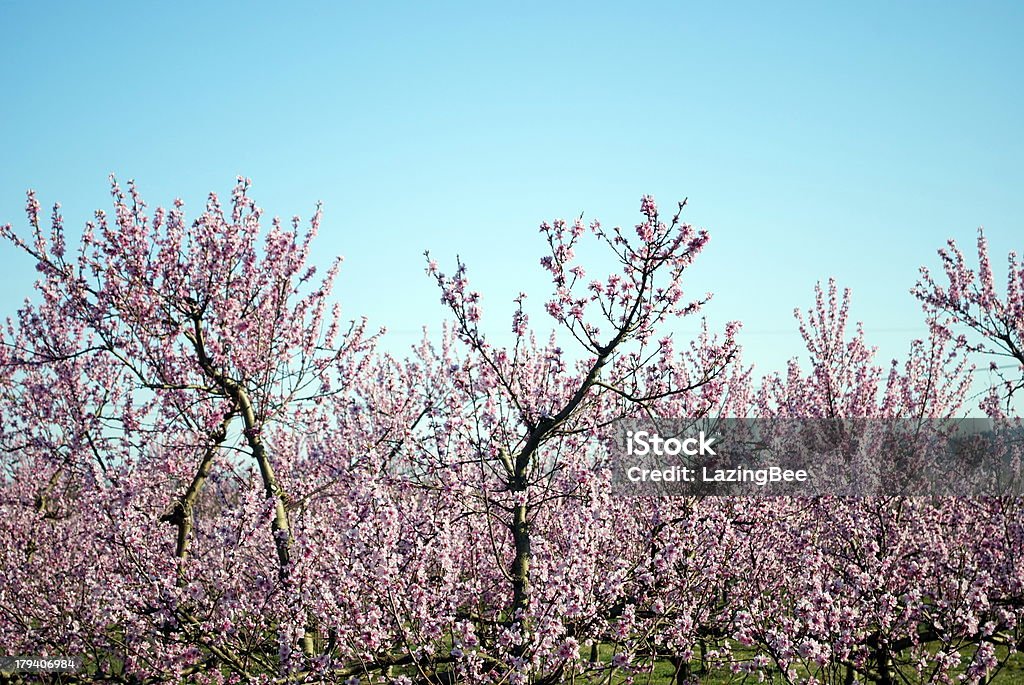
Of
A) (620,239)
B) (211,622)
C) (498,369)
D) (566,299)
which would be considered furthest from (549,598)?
(211,622)

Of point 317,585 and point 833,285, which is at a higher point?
point 833,285

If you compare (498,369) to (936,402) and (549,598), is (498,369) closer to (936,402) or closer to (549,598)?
(549,598)

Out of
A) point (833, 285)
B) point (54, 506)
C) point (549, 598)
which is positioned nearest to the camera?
point (549, 598)

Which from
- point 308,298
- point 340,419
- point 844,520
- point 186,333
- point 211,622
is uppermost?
point 308,298

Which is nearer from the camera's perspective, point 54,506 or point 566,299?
point 566,299

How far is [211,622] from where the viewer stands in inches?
305

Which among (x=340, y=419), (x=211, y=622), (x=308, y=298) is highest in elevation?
(x=308, y=298)

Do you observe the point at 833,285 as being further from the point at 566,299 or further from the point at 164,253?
the point at 164,253

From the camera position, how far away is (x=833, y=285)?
1521 centimetres

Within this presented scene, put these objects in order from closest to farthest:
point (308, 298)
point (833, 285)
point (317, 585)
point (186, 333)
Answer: point (317, 585), point (186, 333), point (308, 298), point (833, 285)

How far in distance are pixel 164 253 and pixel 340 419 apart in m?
3.06

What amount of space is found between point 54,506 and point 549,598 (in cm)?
1532

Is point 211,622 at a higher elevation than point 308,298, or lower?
lower

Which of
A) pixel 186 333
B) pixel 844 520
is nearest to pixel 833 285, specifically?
pixel 844 520
